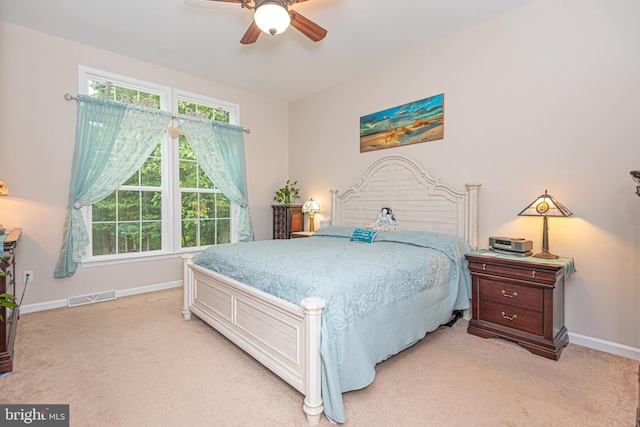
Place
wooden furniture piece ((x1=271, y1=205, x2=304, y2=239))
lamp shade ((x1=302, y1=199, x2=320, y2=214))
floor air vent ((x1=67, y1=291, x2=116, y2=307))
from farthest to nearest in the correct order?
wooden furniture piece ((x1=271, y1=205, x2=304, y2=239)), lamp shade ((x1=302, y1=199, x2=320, y2=214)), floor air vent ((x1=67, y1=291, x2=116, y2=307))

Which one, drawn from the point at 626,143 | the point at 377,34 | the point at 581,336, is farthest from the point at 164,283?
the point at 626,143

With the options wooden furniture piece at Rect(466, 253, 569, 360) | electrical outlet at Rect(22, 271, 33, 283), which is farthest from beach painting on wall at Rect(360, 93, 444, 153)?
electrical outlet at Rect(22, 271, 33, 283)

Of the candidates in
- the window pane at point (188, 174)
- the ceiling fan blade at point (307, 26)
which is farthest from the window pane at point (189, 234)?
the ceiling fan blade at point (307, 26)

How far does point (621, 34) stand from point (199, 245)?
494 centimetres

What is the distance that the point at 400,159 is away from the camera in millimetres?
3730

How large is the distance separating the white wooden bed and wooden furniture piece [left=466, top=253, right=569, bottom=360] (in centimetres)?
58

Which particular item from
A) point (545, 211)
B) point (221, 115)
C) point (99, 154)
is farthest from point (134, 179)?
point (545, 211)

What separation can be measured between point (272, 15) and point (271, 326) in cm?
204

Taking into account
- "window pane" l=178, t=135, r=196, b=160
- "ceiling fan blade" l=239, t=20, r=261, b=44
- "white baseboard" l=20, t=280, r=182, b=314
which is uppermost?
"ceiling fan blade" l=239, t=20, r=261, b=44

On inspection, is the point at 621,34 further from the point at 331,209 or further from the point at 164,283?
the point at 164,283

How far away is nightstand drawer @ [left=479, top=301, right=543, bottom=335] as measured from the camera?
2367mm

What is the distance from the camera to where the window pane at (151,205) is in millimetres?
4016

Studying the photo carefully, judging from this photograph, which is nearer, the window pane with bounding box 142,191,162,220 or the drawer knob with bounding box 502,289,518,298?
the drawer knob with bounding box 502,289,518,298

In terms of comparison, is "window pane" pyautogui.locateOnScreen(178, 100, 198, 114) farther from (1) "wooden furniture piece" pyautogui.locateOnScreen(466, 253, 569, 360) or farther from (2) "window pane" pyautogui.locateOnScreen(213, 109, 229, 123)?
(1) "wooden furniture piece" pyautogui.locateOnScreen(466, 253, 569, 360)
